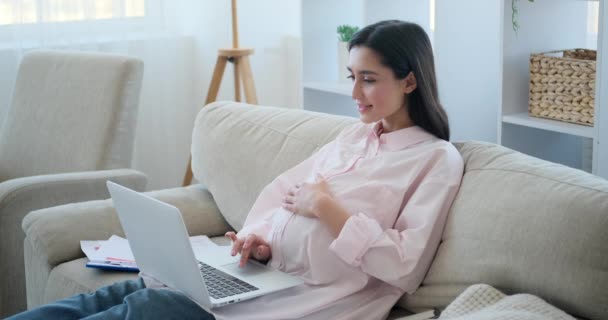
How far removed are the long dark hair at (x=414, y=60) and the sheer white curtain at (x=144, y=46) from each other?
2082mm

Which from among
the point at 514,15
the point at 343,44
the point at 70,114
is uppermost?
the point at 514,15

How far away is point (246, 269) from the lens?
1829 millimetres

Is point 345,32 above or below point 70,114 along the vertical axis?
above

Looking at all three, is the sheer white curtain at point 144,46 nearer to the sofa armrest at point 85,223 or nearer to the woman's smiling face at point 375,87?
the sofa armrest at point 85,223

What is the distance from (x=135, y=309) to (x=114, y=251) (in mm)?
540

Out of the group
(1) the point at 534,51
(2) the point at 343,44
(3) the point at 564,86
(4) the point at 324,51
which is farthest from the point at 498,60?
(4) the point at 324,51

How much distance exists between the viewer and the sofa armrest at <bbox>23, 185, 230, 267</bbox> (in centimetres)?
219

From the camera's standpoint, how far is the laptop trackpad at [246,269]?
180cm

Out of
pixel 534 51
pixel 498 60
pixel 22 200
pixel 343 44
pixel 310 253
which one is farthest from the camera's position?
pixel 343 44

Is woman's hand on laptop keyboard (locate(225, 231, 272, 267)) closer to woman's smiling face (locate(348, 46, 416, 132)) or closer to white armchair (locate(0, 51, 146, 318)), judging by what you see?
woman's smiling face (locate(348, 46, 416, 132))

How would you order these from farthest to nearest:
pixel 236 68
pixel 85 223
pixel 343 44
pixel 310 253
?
pixel 236 68
pixel 343 44
pixel 85 223
pixel 310 253

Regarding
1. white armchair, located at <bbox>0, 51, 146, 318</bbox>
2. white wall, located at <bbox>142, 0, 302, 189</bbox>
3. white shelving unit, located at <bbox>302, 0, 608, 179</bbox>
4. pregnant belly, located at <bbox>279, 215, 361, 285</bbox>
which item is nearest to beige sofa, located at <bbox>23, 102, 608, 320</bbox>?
pregnant belly, located at <bbox>279, 215, 361, 285</bbox>

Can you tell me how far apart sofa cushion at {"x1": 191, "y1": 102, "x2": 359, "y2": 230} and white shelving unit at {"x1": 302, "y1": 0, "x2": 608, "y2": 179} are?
506 millimetres

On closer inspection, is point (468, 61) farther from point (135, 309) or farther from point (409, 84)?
point (135, 309)
